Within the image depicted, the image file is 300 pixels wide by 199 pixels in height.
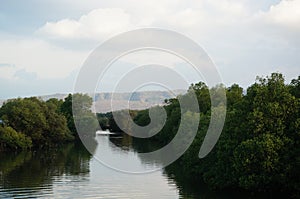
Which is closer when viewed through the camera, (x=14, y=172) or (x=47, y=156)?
(x=14, y=172)

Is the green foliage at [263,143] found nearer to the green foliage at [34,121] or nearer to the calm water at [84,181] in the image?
the calm water at [84,181]

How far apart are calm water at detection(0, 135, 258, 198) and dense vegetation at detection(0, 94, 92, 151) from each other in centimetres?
1108

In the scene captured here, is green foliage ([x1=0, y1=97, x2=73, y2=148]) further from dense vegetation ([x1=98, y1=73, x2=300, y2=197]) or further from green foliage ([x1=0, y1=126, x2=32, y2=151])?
dense vegetation ([x1=98, y1=73, x2=300, y2=197])

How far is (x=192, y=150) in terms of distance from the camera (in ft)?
132

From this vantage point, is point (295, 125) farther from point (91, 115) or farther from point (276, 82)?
point (91, 115)

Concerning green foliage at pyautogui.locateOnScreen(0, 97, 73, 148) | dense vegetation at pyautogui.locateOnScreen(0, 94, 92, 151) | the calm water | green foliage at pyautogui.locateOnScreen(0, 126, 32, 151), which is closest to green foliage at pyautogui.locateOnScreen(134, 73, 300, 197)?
the calm water

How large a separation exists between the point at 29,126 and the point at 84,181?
128 feet

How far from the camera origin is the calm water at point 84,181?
1331 inches

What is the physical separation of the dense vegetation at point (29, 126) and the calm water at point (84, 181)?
36.3 ft

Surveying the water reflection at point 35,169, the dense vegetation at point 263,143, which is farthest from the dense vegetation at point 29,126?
the dense vegetation at point 263,143

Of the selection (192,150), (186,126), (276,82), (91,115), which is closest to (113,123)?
(91,115)

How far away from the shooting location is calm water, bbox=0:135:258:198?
111 feet

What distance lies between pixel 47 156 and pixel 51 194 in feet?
100

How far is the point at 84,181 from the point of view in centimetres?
3994
